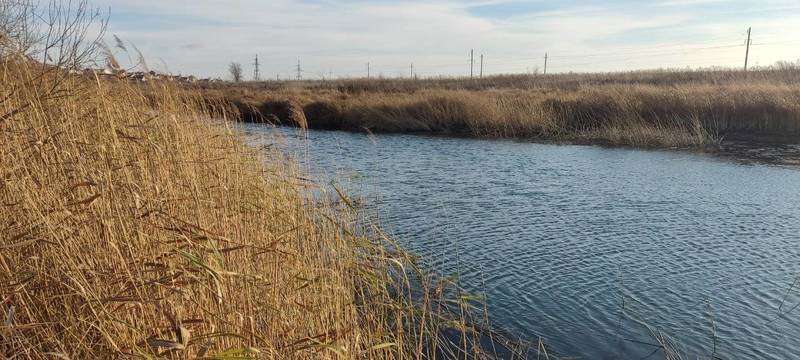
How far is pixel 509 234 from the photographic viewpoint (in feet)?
25.5

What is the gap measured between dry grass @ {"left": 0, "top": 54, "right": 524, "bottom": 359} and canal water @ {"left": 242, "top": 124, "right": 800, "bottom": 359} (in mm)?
1168

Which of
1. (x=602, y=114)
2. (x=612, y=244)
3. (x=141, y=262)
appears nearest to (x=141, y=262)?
(x=141, y=262)

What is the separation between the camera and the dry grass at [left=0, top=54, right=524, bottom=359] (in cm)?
284

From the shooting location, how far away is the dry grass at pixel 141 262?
9.33 ft

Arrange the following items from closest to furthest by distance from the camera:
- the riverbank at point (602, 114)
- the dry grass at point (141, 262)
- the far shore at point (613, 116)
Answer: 1. the dry grass at point (141, 262)
2. the far shore at point (613, 116)
3. the riverbank at point (602, 114)

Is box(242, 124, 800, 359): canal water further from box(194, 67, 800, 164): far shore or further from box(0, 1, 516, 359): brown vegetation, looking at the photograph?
box(194, 67, 800, 164): far shore

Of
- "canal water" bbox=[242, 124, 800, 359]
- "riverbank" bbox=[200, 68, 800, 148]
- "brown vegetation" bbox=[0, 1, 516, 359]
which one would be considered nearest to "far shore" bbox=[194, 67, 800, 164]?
"riverbank" bbox=[200, 68, 800, 148]

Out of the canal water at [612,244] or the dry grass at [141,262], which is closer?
the dry grass at [141,262]

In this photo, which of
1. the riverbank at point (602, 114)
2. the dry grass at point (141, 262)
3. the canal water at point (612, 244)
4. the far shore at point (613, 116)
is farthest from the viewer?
the riverbank at point (602, 114)

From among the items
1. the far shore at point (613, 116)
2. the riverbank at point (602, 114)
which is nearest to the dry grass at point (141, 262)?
the far shore at point (613, 116)

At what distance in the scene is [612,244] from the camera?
7.43m

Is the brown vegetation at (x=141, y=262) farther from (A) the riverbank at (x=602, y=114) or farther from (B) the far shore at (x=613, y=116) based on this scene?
(A) the riverbank at (x=602, y=114)

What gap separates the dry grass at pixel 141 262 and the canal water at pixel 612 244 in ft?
3.83

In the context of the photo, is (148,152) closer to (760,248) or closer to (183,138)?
(183,138)
